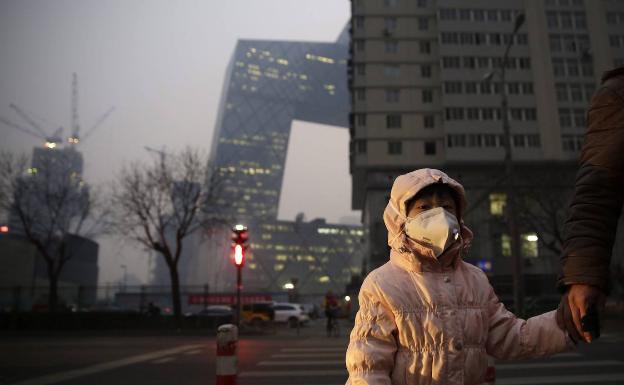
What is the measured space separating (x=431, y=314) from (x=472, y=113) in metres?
50.9

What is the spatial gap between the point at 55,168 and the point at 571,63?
166ft

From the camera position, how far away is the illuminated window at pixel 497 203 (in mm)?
47162

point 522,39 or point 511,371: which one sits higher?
point 522,39

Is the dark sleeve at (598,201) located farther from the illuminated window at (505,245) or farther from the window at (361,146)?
the window at (361,146)

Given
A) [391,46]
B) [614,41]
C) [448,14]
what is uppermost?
[448,14]

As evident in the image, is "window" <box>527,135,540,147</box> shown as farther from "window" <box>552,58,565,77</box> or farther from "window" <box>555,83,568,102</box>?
"window" <box>552,58,565,77</box>

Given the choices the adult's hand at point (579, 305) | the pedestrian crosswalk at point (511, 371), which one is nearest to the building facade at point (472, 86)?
the pedestrian crosswalk at point (511, 371)

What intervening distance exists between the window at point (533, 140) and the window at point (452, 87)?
8478 mm

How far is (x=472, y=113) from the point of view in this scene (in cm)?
4984

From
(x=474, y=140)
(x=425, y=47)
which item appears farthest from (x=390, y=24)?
(x=474, y=140)

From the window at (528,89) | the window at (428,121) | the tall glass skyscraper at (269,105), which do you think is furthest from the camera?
the tall glass skyscraper at (269,105)

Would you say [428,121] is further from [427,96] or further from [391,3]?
[391,3]

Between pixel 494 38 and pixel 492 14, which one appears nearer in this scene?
pixel 494 38

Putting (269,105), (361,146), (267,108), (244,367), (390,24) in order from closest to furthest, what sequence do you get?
(244,367), (361,146), (390,24), (267,108), (269,105)
